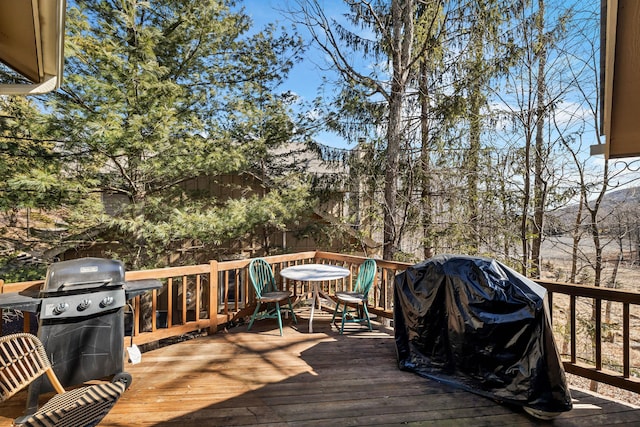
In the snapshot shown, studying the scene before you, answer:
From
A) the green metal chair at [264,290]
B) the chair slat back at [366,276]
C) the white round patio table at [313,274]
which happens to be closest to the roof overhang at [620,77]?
the chair slat back at [366,276]

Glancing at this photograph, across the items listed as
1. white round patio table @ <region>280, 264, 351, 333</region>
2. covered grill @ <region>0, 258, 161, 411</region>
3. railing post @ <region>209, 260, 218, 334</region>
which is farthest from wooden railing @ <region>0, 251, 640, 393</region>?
covered grill @ <region>0, 258, 161, 411</region>

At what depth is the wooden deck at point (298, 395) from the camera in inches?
92.0

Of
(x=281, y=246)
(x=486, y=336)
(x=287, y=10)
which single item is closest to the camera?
(x=486, y=336)

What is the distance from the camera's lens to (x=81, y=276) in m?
2.53

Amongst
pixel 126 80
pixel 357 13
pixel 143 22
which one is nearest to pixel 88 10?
→ pixel 143 22

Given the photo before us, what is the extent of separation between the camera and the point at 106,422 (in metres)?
2.25

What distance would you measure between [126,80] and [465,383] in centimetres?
563

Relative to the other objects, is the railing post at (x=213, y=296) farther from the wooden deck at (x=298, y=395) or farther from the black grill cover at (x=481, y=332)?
the black grill cover at (x=481, y=332)

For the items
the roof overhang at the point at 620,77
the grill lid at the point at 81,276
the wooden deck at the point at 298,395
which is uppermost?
the roof overhang at the point at 620,77

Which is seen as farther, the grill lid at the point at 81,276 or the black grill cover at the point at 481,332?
the grill lid at the point at 81,276

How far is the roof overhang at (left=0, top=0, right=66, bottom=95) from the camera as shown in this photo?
184cm

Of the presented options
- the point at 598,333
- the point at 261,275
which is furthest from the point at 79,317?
the point at 598,333

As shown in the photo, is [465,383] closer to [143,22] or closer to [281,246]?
[281,246]

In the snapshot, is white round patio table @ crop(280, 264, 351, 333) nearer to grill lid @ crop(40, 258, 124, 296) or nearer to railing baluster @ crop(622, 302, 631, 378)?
grill lid @ crop(40, 258, 124, 296)
